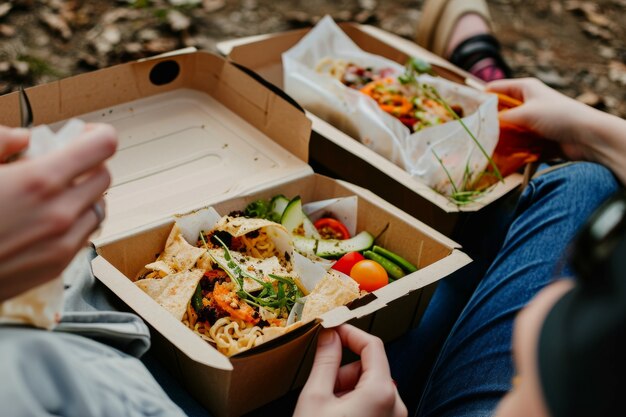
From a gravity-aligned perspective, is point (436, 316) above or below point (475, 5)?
below

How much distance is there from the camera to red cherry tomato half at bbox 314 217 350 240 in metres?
1.31

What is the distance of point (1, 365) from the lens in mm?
560

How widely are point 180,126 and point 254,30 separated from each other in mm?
1382

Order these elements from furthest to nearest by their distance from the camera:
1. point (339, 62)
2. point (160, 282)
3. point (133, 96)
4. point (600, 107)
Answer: point (600, 107) → point (339, 62) → point (133, 96) → point (160, 282)

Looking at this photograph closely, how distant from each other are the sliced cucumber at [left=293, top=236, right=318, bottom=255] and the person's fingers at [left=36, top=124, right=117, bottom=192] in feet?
2.18

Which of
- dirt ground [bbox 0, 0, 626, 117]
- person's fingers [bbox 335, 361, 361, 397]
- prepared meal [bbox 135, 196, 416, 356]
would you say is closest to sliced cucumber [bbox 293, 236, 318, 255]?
prepared meal [bbox 135, 196, 416, 356]

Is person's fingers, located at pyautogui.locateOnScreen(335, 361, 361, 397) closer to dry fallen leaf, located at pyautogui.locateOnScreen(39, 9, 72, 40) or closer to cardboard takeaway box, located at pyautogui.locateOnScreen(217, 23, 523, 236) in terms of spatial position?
cardboard takeaway box, located at pyautogui.locateOnScreen(217, 23, 523, 236)

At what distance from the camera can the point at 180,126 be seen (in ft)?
4.89

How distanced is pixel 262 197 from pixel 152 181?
0.74ft

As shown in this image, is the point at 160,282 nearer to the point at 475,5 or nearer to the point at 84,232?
the point at 84,232

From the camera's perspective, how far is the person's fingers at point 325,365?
0.85m

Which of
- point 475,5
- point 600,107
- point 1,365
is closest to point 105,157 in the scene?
point 1,365

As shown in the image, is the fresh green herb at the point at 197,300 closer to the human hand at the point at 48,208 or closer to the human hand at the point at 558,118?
the human hand at the point at 48,208

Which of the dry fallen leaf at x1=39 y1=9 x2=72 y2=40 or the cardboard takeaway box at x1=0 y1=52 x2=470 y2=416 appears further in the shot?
the dry fallen leaf at x1=39 y1=9 x2=72 y2=40
